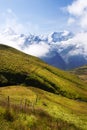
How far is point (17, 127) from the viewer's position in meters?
26.6

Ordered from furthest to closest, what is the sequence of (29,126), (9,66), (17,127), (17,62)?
(17,62), (9,66), (29,126), (17,127)

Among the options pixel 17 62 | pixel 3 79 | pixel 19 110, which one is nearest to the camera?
pixel 19 110

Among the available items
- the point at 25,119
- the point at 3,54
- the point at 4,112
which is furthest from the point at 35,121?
the point at 3,54

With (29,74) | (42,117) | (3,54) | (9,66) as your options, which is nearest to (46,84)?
(29,74)

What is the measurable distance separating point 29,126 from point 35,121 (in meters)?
1.75

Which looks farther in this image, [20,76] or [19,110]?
[20,76]

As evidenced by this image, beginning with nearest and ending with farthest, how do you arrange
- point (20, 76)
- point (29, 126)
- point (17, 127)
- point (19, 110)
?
point (17, 127) < point (29, 126) < point (19, 110) < point (20, 76)

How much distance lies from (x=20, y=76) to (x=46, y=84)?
10521 millimetres

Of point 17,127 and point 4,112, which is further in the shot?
point 4,112

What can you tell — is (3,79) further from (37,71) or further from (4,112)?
(4,112)

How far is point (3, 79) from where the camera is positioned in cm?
11581

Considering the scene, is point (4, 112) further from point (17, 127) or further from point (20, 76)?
point (20, 76)

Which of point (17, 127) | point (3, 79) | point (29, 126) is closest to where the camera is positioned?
point (17, 127)

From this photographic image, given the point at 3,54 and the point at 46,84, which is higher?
the point at 3,54
